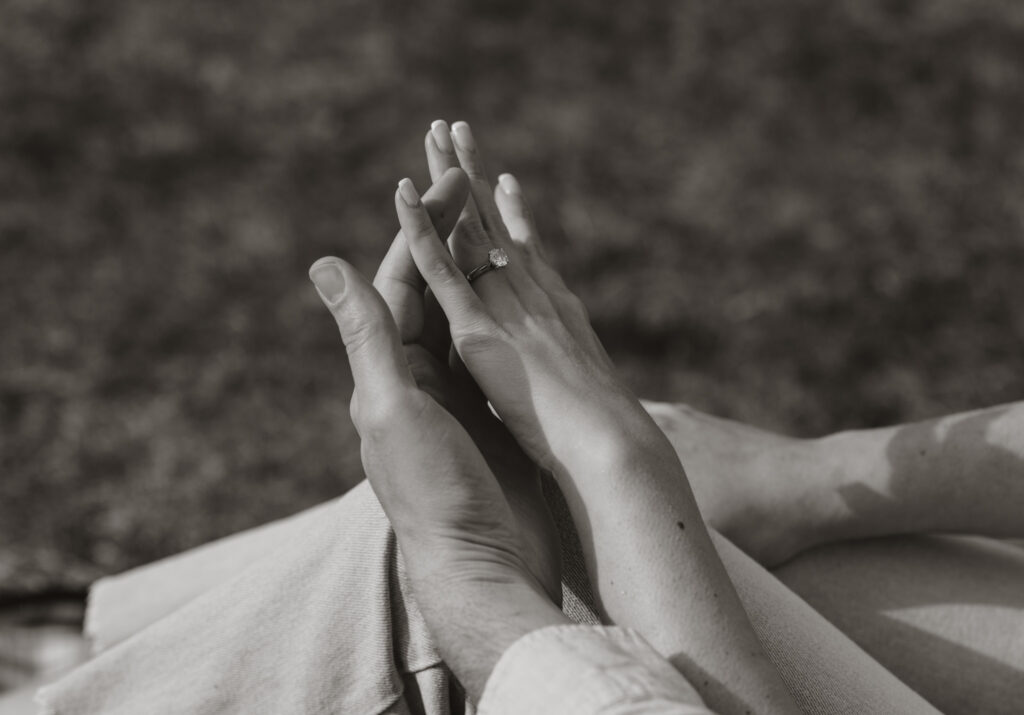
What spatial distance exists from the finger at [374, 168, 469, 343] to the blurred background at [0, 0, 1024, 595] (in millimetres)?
1084

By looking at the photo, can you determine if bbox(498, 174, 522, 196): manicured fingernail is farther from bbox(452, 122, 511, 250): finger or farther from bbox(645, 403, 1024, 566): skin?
bbox(645, 403, 1024, 566): skin

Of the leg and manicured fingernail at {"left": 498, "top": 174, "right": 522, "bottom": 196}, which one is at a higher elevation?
manicured fingernail at {"left": 498, "top": 174, "right": 522, "bottom": 196}

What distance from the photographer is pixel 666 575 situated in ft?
3.93

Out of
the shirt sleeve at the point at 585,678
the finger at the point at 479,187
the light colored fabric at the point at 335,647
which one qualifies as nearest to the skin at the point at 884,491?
the light colored fabric at the point at 335,647

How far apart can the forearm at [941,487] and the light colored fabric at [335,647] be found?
225 mm

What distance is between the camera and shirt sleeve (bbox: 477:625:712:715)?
1.00 meters

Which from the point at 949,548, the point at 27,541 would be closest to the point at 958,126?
the point at 949,548

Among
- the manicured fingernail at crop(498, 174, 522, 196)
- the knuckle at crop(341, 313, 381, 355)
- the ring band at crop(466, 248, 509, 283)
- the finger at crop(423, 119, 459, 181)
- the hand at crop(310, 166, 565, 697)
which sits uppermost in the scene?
the finger at crop(423, 119, 459, 181)

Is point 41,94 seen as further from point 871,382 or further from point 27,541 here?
point 871,382

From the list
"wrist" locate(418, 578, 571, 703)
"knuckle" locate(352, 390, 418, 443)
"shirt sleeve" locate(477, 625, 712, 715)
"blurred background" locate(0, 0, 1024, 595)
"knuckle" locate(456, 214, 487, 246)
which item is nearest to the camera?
"shirt sleeve" locate(477, 625, 712, 715)

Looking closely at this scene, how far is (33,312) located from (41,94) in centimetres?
96

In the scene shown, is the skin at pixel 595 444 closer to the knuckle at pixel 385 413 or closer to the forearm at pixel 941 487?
the knuckle at pixel 385 413

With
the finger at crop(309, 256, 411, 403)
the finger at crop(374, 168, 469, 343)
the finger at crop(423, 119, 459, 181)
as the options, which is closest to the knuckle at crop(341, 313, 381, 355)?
the finger at crop(309, 256, 411, 403)

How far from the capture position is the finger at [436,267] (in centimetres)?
146
